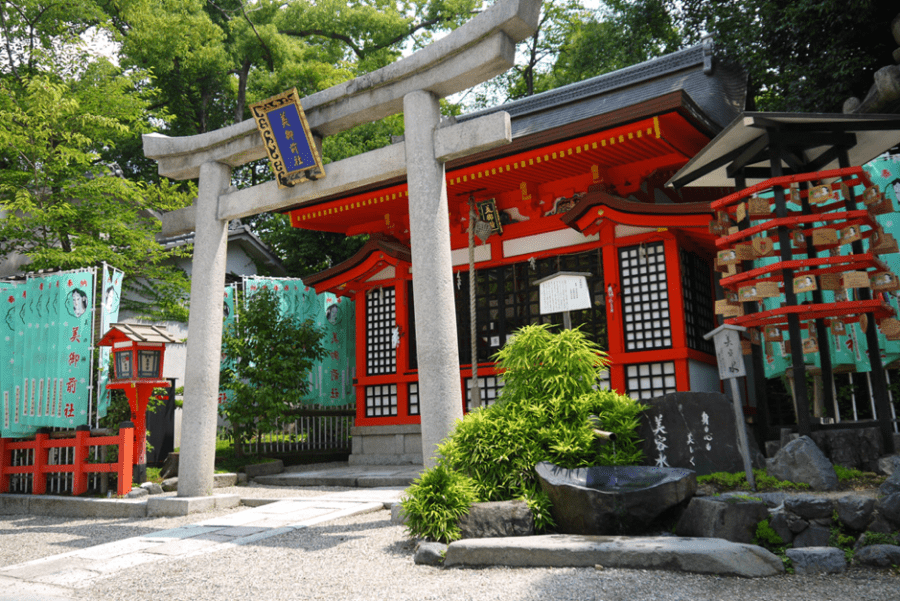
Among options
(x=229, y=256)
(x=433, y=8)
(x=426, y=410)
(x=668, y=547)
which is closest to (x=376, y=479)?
(x=426, y=410)

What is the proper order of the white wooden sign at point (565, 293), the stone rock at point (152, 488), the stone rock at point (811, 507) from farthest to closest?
1. the stone rock at point (152, 488)
2. the white wooden sign at point (565, 293)
3. the stone rock at point (811, 507)

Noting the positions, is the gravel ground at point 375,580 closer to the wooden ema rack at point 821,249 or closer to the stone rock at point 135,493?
the stone rock at point 135,493

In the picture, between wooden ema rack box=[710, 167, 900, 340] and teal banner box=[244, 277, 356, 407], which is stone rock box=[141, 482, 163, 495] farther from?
wooden ema rack box=[710, 167, 900, 340]

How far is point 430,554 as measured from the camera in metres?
4.87

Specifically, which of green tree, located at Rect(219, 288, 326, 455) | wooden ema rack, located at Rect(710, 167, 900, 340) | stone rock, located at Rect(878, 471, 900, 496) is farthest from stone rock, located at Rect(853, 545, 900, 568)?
green tree, located at Rect(219, 288, 326, 455)

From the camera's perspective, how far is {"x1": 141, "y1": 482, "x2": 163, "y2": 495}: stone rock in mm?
8930

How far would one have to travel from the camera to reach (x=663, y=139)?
9250 millimetres

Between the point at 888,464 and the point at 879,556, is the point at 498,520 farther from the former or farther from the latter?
the point at 888,464

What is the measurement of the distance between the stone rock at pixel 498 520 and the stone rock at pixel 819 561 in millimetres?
1862

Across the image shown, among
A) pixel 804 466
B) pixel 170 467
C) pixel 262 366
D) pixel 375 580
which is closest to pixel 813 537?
pixel 804 466

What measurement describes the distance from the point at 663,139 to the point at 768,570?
6651 millimetres

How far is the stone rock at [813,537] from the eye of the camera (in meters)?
4.41

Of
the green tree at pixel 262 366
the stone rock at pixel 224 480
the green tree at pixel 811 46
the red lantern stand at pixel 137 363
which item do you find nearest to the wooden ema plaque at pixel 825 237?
the green tree at pixel 811 46

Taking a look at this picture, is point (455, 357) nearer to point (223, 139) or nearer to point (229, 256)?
point (223, 139)
